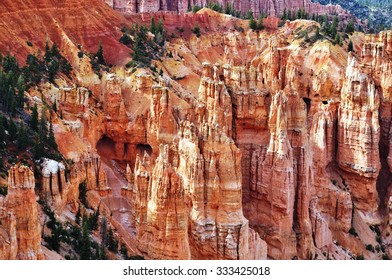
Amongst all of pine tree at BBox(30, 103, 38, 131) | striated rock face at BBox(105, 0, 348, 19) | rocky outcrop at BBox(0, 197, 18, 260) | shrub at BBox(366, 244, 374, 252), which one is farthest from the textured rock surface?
striated rock face at BBox(105, 0, 348, 19)

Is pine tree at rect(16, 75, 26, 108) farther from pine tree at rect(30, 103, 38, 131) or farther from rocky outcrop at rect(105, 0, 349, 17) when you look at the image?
rocky outcrop at rect(105, 0, 349, 17)

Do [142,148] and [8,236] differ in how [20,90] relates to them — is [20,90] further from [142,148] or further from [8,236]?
[8,236]

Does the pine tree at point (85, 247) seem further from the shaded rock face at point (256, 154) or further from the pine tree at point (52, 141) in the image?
the pine tree at point (52, 141)

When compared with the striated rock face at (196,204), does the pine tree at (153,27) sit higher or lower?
higher

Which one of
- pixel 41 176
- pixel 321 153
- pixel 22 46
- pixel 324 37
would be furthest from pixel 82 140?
pixel 324 37

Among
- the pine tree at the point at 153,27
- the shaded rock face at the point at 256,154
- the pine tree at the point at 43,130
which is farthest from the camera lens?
the pine tree at the point at 153,27

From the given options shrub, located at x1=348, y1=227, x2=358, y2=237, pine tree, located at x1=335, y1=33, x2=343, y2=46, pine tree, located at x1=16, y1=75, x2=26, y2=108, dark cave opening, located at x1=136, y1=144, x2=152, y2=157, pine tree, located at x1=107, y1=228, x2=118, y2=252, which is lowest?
shrub, located at x1=348, y1=227, x2=358, y2=237

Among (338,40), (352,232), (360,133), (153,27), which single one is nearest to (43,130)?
(352,232)

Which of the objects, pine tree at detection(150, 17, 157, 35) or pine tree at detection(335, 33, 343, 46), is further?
pine tree at detection(150, 17, 157, 35)

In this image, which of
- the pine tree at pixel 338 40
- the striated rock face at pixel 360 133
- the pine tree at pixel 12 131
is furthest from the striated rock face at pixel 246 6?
the pine tree at pixel 12 131
